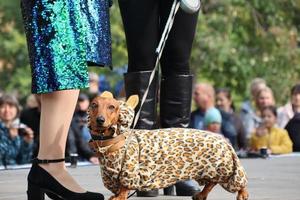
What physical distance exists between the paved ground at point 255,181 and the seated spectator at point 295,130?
2.27m

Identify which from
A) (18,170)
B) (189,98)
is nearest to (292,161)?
(18,170)

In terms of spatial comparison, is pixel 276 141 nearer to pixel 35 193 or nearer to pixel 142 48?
pixel 142 48

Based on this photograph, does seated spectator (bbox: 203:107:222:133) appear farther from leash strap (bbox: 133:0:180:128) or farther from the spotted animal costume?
the spotted animal costume

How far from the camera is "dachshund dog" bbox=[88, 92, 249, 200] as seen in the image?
15.1ft

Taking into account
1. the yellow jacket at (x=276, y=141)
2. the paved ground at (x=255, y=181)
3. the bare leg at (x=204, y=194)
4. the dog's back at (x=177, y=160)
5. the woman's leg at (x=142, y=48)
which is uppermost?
the woman's leg at (x=142, y=48)

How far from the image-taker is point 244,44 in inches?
672

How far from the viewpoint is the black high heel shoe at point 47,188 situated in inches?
182

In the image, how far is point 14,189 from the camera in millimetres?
5809

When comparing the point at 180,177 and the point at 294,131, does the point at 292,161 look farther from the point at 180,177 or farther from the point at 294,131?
the point at 180,177

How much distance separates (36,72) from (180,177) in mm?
794

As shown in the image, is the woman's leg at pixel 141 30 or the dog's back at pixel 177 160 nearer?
the dog's back at pixel 177 160

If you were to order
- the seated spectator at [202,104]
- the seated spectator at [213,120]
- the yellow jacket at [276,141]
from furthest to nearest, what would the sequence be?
1. the seated spectator at [202,104]
2. the seated spectator at [213,120]
3. the yellow jacket at [276,141]

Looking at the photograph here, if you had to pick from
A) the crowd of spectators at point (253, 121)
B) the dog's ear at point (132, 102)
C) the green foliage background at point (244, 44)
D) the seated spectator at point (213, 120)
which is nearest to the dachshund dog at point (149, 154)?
the dog's ear at point (132, 102)

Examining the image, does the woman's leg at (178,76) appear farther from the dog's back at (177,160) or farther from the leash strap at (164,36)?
the dog's back at (177,160)
